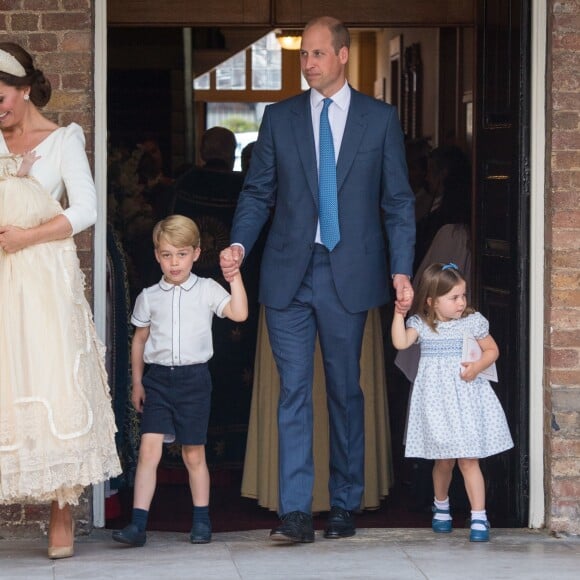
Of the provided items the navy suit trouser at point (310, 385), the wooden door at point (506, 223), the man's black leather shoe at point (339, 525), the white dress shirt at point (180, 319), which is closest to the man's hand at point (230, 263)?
the white dress shirt at point (180, 319)

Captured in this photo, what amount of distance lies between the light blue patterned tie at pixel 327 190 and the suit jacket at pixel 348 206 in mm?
21

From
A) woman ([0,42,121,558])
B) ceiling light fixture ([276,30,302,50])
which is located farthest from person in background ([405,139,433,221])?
ceiling light fixture ([276,30,302,50])

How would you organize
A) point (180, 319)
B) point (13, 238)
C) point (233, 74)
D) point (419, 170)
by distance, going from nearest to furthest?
point (13, 238), point (180, 319), point (419, 170), point (233, 74)

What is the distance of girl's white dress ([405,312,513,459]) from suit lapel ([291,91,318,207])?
0.67 metres

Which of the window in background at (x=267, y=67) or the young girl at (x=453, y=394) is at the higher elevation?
the window in background at (x=267, y=67)

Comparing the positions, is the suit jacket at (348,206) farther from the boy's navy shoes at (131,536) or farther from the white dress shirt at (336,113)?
the boy's navy shoes at (131,536)

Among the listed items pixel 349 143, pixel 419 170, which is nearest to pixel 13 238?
pixel 349 143

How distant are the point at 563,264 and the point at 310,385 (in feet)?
3.55

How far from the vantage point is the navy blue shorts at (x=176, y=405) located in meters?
5.42

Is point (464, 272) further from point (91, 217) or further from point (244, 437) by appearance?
point (91, 217)

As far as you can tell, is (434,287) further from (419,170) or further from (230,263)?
(419,170)

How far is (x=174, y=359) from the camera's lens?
541 centimetres

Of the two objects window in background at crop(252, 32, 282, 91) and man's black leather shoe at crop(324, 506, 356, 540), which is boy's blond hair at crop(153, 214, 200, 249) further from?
window in background at crop(252, 32, 282, 91)

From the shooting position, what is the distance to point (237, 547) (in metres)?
5.39
